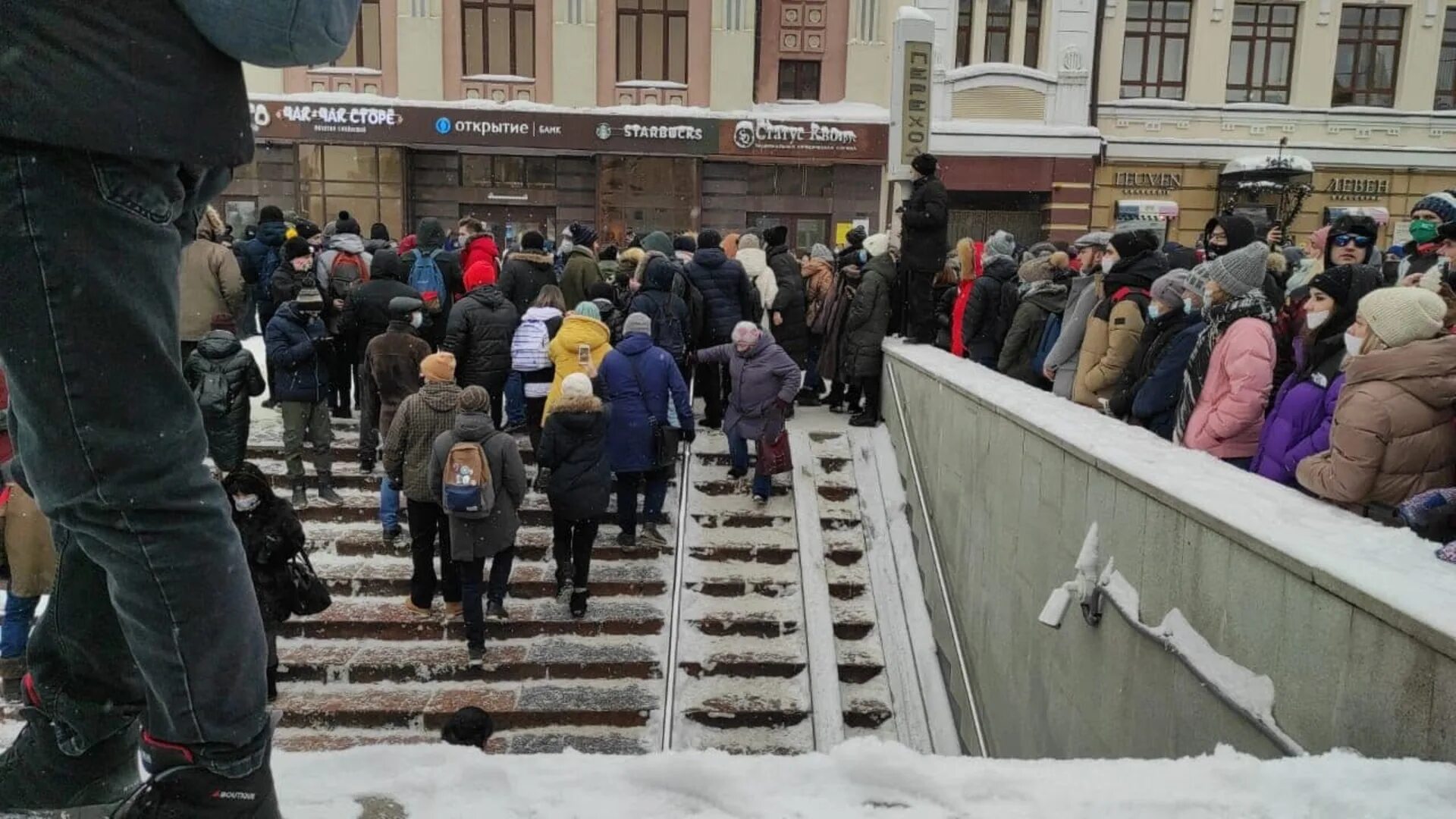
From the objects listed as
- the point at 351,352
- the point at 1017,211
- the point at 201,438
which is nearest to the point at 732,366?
the point at 351,352

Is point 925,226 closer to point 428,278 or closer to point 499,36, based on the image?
point 428,278

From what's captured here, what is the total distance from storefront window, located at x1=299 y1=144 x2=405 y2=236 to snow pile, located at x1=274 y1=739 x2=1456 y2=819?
20346 millimetres

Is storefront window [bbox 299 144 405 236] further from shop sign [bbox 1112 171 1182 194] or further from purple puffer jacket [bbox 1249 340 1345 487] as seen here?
purple puffer jacket [bbox 1249 340 1345 487]

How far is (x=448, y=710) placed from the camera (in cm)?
659

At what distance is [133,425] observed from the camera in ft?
4.44

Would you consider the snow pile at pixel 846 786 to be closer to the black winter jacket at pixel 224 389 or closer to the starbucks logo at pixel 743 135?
the black winter jacket at pixel 224 389

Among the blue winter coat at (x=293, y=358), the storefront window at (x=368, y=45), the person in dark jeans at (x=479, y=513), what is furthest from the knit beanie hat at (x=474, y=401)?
the storefront window at (x=368, y=45)

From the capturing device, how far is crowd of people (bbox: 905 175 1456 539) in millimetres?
3330

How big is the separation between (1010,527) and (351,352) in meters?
7.07

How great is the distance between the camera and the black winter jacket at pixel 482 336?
8.84 m

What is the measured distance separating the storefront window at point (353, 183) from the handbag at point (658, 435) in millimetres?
14657

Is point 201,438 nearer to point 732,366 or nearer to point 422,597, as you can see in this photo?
point 422,597

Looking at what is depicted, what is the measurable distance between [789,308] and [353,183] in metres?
13.9

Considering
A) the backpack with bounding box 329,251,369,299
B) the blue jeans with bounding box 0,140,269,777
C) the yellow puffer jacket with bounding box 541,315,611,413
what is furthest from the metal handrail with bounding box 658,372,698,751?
the blue jeans with bounding box 0,140,269,777
